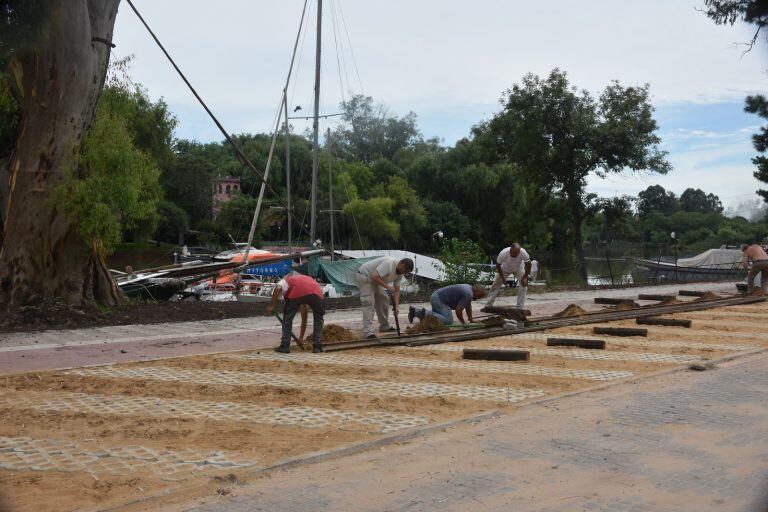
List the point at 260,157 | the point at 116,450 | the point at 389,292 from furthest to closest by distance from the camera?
the point at 260,157, the point at 389,292, the point at 116,450

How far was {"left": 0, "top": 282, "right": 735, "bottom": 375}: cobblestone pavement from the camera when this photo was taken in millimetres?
10367

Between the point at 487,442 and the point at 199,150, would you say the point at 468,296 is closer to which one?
the point at 487,442

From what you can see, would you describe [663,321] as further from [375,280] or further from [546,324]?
[375,280]

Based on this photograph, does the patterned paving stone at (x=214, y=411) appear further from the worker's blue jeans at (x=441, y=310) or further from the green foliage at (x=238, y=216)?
the green foliage at (x=238, y=216)

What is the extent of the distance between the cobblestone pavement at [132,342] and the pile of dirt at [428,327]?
1977mm

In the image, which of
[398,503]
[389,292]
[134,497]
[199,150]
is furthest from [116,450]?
[199,150]

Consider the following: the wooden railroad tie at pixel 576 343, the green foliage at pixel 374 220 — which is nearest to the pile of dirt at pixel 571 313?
the wooden railroad tie at pixel 576 343

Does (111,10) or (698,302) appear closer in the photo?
(111,10)

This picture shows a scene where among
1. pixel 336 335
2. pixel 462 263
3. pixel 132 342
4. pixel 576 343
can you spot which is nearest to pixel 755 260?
pixel 462 263

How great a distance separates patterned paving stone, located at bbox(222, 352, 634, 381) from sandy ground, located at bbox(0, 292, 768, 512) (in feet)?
0.64

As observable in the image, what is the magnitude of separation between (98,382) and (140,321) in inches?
251

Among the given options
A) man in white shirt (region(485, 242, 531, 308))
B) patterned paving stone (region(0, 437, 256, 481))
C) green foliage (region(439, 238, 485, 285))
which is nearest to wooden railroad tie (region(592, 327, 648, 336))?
man in white shirt (region(485, 242, 531, 308))

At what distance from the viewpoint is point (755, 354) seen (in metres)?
10.9

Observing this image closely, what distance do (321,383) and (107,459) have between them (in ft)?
11.1
